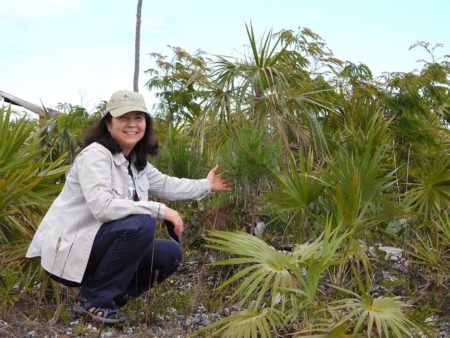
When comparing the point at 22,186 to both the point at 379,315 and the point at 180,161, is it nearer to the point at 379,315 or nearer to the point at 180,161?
the point at 180,161

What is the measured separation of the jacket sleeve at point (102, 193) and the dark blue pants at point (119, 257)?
94mm

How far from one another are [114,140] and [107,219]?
22.4 inches

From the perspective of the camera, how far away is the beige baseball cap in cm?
512

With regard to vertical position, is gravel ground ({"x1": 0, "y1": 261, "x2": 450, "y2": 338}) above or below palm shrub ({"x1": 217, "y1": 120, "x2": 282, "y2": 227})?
below

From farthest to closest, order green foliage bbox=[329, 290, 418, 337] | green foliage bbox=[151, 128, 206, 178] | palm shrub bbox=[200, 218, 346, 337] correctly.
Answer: green foliage bbox=[151, 128, 206, 178], palm shrub bbox=[200, 218, 346, 337], green foliage bbox=[329, 290, 418, 337]

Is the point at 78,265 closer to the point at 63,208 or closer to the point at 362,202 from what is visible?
the point at 63,208

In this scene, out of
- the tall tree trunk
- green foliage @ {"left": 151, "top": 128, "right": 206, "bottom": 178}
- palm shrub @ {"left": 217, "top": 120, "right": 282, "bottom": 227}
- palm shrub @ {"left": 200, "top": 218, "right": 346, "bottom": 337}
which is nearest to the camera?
palm shrub @ {"left": 200, "top": 218, "right": 346, "bottom": 337}

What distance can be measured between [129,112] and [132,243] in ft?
2.92

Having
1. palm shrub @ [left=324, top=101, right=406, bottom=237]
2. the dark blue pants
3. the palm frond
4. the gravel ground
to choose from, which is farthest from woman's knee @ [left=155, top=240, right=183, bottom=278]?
the palm frond

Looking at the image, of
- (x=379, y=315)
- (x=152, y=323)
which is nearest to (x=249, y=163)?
(x=152, y=323)

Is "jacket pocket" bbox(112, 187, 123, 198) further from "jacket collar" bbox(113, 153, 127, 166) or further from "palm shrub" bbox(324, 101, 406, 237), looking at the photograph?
"palm shrub" bbox(324, 101, 406, 237)

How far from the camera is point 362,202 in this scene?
536 cm

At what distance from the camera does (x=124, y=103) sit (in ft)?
16.9

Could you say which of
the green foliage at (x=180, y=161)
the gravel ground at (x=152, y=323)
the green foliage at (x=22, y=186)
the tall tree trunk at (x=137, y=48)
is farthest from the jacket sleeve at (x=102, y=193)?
the tall tree trunk at (x=137, y=48)
